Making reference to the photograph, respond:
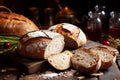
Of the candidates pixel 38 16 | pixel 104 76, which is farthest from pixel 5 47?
pixel 38 16

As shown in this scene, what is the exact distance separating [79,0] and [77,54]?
159 cm

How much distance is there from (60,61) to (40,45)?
0.36 feet

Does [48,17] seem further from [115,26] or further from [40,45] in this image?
[40,45]

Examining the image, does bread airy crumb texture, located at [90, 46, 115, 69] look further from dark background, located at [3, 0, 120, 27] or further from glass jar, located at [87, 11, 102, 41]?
dark background, located at [3, 0, 120, 27]

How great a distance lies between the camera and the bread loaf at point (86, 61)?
1092 mm

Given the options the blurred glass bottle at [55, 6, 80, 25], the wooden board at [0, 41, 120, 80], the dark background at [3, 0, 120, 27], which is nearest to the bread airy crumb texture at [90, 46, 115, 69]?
the wooden board at [0, 41, 120, 80]

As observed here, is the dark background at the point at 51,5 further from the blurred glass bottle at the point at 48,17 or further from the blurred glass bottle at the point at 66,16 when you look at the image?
the blurred glass bottle at the point at 66,16

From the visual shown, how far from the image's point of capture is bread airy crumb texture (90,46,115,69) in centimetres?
115

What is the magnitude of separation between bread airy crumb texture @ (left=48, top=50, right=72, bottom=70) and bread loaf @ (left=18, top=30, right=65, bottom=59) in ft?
0.13

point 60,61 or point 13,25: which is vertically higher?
point 13,25

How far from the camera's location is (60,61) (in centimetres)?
116

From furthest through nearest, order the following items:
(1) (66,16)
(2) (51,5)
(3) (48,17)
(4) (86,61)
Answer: (2) (51,5), (3) (48,17), (1) (66,16), (4) (86,61)

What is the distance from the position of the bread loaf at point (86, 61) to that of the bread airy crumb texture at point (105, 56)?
0.04 metres

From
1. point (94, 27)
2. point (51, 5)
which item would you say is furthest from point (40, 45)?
point (51, 5)
